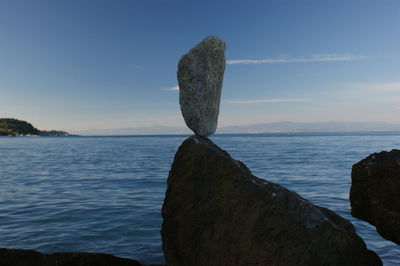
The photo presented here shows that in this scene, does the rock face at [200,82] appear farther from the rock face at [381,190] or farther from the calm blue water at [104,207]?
the calm blue water at [104,207]

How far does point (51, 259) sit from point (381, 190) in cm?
711

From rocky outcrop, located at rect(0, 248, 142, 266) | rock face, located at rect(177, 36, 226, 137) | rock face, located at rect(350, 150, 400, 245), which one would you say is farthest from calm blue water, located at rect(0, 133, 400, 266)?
rock face, located at rect(177, 36, 226, 137)

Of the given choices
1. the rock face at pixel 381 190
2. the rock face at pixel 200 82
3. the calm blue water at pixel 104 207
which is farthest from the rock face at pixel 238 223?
the calm blue water at pixel 104 207

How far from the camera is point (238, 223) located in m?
6.06

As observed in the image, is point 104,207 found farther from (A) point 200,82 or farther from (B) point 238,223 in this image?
(B) point 238,223

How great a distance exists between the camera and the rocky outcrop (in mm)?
7480

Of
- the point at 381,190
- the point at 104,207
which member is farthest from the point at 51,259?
the point at 104,207

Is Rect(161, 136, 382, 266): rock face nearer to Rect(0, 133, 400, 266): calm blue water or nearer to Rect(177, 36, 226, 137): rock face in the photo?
Rect(177, 36, 226, 137): rock face

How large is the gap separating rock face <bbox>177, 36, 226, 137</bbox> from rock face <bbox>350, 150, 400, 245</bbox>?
3.48m

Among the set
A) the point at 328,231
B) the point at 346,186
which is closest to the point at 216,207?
the point at 328,231

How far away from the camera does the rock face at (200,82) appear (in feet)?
25.7

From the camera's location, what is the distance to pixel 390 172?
6.46 meters

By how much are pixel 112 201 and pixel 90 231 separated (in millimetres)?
5253

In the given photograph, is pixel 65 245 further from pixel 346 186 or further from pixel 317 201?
pixel 346 186
